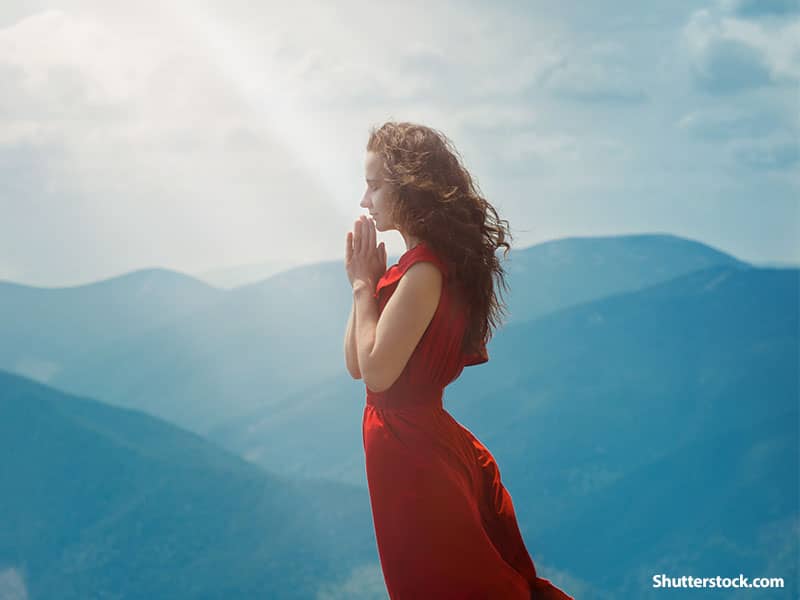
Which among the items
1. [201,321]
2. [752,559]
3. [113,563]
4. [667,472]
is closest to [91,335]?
[201,321]

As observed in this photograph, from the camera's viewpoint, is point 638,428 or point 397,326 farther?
point 638,428

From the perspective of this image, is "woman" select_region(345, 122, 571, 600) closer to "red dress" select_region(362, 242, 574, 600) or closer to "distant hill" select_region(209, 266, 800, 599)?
"red dress" select_region(362, 242, 574, 600)

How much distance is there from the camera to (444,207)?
1.49m

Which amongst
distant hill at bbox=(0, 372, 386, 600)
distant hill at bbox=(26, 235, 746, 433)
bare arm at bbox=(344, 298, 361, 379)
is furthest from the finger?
distant hill at bbox=(26, 235, 746, 433)

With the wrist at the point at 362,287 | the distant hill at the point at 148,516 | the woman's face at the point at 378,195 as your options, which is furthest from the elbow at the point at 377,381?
the distant hill at the point at 148,516

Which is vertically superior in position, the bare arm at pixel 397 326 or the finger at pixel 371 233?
the finger at pixel 371 233

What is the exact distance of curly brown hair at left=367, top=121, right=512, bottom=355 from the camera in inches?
58.6

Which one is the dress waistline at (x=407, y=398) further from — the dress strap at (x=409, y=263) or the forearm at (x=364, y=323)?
the dress strap at (x=409, y=263)

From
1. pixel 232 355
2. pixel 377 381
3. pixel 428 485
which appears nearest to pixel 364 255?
pixel 377 381

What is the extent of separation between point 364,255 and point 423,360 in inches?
9.4

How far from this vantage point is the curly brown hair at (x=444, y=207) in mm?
1487

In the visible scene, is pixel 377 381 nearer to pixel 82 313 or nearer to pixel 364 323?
pixel 364 323

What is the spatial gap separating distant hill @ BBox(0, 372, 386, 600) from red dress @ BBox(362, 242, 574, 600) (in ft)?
17.1

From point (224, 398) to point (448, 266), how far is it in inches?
254
